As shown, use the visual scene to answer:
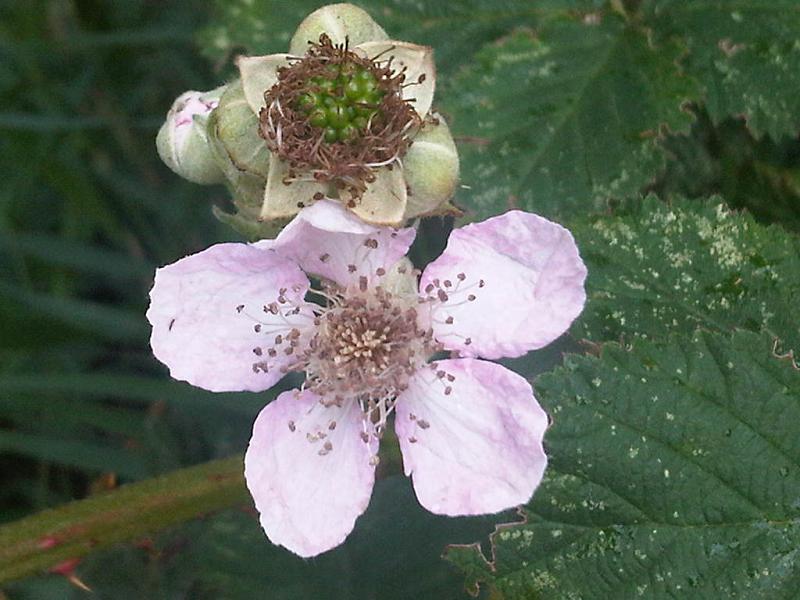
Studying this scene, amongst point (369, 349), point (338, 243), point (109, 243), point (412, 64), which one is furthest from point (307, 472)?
point (109, 243)

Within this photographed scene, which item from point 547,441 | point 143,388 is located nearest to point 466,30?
point 547,441

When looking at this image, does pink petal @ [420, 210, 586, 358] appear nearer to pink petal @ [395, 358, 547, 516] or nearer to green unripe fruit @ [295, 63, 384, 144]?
pink petal @ [395, 358, 547, 516]

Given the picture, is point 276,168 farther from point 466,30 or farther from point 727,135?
point 727,135

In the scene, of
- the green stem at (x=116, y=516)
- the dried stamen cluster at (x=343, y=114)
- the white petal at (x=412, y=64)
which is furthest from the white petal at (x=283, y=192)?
the green stem at (x=116, y=516)

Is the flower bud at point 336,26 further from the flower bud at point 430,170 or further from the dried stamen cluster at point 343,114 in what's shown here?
the flower bud at point 430,170

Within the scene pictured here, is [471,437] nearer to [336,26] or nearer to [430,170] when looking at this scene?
[430,170]

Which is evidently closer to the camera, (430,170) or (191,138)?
(430,170)

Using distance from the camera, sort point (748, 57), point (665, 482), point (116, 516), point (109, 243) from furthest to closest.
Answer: point (109, 243) < point (748, 57) < point (116, 516) < point (665, 482)
